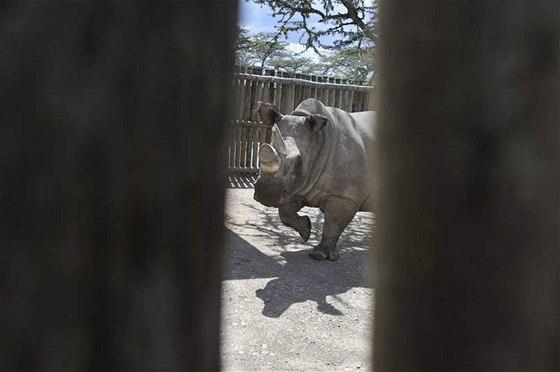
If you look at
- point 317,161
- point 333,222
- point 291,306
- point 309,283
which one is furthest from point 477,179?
point 333,222

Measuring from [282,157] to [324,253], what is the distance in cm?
117

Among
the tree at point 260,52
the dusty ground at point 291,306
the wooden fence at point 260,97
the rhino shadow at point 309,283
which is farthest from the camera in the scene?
the tree at point 260,52

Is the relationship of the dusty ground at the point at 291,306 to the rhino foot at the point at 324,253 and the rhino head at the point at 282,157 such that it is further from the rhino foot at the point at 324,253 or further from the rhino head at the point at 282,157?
the rhino head at the point at 282,157

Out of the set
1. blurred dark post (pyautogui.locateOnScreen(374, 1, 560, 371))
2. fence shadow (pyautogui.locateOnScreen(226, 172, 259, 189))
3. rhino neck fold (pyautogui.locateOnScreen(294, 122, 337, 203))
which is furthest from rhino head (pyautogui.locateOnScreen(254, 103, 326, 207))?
blurred dark post (pyautogui.locateOnScreen(374, 1, 560, 371))

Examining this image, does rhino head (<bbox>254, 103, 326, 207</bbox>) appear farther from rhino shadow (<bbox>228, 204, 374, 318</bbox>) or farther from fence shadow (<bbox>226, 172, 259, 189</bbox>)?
fence shadow (<bbox>226, 172, 259, 189</bbox>)

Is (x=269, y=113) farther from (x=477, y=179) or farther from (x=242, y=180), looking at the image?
(x=477, y=179)

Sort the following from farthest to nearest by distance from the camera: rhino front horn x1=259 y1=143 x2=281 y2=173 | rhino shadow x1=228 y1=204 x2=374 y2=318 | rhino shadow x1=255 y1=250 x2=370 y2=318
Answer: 1. rhino front horn x1=259 y1=143 x2=281 y2=173
2. rhino shadow x1=228 y1=204 x2=374 y2=318
3. rhino shadow x1=255 y1=250 x2=370 y2=318

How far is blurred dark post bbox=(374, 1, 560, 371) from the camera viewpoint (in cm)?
79

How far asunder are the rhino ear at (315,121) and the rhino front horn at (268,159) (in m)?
0.71

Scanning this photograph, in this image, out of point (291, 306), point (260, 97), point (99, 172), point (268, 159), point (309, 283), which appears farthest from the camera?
point (260, 97)

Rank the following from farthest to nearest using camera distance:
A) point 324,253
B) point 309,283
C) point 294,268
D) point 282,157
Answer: point 324,253 → point 294,268 → point 282,157 → point 309,283

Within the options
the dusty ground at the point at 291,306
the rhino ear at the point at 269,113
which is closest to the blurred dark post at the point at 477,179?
the dusty ground at the point at 291,306

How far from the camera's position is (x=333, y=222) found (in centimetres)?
590

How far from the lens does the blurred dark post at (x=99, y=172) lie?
0.73 meters
